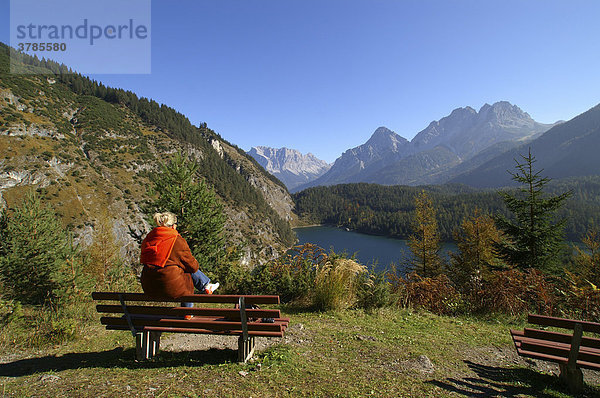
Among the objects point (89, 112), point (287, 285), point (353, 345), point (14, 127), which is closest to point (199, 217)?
point (287, 285)

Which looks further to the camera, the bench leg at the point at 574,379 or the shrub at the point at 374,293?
the shrub at the point at 374,293

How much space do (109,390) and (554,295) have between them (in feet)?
37.3

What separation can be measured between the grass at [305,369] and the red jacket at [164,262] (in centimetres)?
114

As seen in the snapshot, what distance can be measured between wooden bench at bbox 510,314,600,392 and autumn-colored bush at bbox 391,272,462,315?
4.19 meters

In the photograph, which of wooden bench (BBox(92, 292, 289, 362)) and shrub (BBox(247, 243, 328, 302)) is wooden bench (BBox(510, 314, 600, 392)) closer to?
wooden bench (BBox(92, 292, 289, 362))

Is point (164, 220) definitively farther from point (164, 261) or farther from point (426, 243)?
point (426, 243)

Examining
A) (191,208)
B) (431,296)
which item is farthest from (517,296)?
(191,208)

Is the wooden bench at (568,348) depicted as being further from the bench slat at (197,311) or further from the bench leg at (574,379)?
the bench slat at (197,311)

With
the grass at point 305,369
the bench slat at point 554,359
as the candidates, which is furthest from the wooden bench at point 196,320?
the bench slat at point 554,359

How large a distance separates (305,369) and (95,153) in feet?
370

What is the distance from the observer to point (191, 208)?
45.0ft

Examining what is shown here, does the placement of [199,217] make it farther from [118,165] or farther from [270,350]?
[118,165]

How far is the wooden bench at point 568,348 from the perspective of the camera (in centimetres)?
340

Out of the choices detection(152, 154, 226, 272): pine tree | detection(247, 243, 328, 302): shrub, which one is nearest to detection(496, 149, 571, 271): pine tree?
detection(247, 243, 328, 302): shrub
